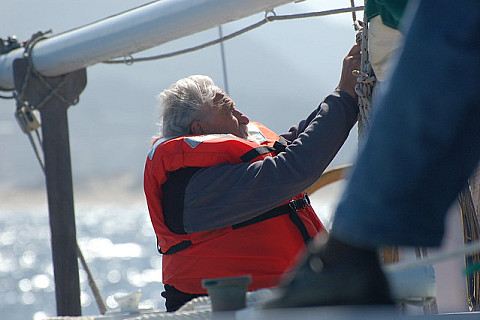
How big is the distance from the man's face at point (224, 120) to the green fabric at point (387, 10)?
0.77 meters

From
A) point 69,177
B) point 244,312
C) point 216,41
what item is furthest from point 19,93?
point 244,312

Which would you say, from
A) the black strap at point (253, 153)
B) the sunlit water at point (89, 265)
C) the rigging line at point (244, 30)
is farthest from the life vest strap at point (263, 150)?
the sunlit water at point (89, 265)

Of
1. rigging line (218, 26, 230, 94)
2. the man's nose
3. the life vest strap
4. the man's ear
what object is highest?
rigging line (218, 26, 230, 94)

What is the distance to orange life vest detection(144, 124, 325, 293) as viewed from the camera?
7.29 ft

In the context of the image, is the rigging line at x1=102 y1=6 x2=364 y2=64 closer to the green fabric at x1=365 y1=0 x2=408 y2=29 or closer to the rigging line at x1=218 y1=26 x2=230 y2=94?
the rigging line at x1=218 y1=26 x2=230 y2=94

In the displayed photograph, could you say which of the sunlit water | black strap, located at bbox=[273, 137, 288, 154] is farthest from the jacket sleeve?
the sunlit water

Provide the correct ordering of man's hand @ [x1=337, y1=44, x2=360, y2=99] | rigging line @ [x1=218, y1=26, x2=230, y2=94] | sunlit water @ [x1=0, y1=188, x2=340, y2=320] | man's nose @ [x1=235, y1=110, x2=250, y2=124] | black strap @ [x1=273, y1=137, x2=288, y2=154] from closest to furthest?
man's hand @ [x1=337, y1=44, x2=360, y2=99] → black strap @ [x1=273, y1=137, x2=288, y2=154] → man's nose @ [x1=235, y1=110, x2=250, y2=124] → rigging line @ [x1=218, y1=26, x2=230, y2=94] → sunlit water @ [x1=0, y1=188, x2=340, y2=320]

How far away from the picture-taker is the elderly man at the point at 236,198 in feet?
7.18

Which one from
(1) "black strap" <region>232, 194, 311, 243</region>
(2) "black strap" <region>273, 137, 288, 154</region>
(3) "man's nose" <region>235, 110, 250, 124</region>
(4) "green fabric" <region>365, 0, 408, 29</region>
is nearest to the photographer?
(4) "green fabric" <region>365, 0, 408, 29</region>

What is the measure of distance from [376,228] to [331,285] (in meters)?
0.08

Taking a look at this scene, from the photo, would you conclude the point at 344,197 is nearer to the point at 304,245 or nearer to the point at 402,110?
the point at 402,110

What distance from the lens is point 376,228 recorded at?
2.45 ft

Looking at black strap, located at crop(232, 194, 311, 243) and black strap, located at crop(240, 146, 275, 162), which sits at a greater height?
black strap, located at crop(240, 146, 275, 162)

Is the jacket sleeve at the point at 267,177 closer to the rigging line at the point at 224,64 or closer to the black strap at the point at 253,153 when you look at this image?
the black strap at the point at 253,153
